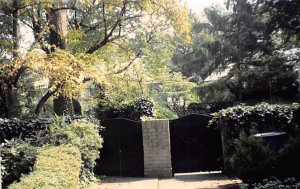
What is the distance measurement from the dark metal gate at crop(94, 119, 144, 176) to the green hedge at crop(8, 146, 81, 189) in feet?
12.2

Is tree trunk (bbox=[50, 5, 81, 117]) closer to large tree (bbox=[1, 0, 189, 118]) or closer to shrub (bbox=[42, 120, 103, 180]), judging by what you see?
large tree (bbox=[1, 0, 189, 118])

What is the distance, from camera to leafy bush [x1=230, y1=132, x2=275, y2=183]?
6.73m

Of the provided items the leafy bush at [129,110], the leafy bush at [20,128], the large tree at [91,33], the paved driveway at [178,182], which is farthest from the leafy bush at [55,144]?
the leafy bush at [129,110]

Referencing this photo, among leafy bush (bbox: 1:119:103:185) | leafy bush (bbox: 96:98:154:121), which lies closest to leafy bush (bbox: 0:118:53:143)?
leafy bush (bbox: 1:119:103:185)

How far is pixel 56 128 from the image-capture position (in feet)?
26.1

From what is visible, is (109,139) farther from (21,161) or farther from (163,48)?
(163,48)

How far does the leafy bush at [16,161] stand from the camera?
21.1 ft

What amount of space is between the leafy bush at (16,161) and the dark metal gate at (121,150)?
10.8 ft

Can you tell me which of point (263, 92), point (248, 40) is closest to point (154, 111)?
point (263, 92)

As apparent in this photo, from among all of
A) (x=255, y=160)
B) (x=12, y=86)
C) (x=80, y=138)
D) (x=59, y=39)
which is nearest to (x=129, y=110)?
(x=59, y=39)

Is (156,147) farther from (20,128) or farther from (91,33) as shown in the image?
(91,33)

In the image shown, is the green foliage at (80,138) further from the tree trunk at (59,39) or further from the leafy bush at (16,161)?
the tree trunk at (59,39)

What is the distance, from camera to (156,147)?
983 centimetres

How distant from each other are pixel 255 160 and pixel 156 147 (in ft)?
11.8
